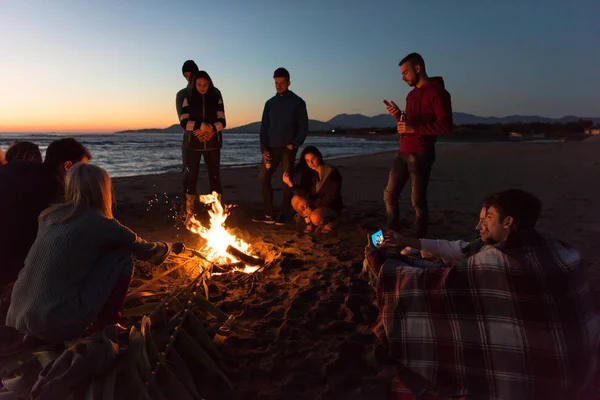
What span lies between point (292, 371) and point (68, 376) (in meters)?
1.25

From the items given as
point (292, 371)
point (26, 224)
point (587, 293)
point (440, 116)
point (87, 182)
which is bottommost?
point (292, 371)

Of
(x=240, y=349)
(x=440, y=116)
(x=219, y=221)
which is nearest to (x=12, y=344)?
(x=240, y=349)

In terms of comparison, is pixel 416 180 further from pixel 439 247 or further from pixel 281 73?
pixel 281 73

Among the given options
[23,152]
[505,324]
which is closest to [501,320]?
[505,324]

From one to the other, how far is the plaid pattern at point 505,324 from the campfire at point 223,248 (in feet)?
7.18

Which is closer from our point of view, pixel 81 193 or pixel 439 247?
pixel 81 193

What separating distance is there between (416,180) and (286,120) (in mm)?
2298

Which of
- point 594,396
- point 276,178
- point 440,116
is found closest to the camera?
point 594,396

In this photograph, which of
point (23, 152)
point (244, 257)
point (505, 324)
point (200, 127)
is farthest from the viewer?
point (200, 127)

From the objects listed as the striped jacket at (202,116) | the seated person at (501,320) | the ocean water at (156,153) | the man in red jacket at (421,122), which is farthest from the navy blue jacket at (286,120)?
the ocean water at (156,153)

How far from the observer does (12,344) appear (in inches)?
110

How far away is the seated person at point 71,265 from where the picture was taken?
240 cm

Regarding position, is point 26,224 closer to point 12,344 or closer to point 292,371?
point 12,344

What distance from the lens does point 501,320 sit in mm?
2236
